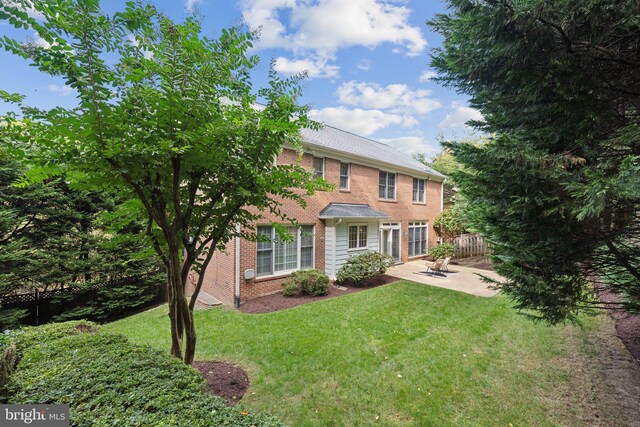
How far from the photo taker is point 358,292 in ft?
31.8

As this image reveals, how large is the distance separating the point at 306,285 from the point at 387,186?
24.6 ft

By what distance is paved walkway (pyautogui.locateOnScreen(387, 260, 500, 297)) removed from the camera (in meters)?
9.92

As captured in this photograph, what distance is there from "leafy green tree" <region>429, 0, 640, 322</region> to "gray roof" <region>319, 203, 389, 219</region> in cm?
710

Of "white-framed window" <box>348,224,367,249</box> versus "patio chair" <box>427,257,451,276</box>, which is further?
"patio chair" <box>427,257,451,276</box>

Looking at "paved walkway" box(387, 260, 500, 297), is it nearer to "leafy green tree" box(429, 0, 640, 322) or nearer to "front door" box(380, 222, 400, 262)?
"front door" box(380, 222, 400, 262)

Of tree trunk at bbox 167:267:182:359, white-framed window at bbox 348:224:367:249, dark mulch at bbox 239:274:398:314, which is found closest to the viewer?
tree trunk at bbox 167:267:182:359

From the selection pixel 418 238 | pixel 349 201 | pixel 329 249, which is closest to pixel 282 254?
pixel 329 249

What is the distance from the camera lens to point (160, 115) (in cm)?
234

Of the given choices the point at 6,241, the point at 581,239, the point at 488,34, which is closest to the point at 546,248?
the point at 581,239

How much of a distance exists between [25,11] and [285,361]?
215 inches

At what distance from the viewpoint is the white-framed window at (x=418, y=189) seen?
16.1 meters

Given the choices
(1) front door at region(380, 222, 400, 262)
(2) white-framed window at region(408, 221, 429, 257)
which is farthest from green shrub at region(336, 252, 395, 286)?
(2) white-framed window at region(408, 221, 429, 257)

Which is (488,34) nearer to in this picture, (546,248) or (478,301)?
(546,248)

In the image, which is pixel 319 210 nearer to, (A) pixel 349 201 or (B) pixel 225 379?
(A) pixel 349 201
